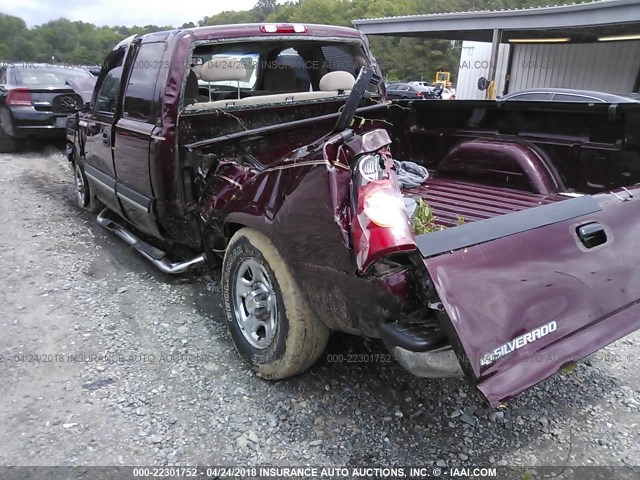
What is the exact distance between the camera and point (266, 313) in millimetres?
2898

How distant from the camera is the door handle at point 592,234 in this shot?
94.3 inches

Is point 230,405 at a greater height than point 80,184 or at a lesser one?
lesser

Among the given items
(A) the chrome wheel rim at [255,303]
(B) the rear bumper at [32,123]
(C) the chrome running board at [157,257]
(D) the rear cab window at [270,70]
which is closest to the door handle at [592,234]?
(A) the chrome wheel rim at [255,303]

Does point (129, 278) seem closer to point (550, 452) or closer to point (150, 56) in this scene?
point (150, 56)

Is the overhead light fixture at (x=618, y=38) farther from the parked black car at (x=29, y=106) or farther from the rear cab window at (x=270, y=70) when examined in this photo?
the parked black car at (x=29, y=106)

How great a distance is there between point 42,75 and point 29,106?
1.14 meters

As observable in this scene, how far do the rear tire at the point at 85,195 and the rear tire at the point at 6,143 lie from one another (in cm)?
505

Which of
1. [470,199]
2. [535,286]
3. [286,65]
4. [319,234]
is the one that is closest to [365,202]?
[319,234]

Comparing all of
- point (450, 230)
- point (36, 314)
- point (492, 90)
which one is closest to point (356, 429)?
point (450, 230)

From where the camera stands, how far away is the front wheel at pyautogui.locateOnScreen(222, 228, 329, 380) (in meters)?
2.64

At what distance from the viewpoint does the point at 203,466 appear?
2.39m

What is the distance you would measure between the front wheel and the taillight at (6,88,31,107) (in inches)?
324

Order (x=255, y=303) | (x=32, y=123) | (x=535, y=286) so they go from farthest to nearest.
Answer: (x=32, y=123), (x=255, y=303), (x=535, y=286)

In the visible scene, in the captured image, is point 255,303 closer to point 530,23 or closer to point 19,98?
point 19,98
